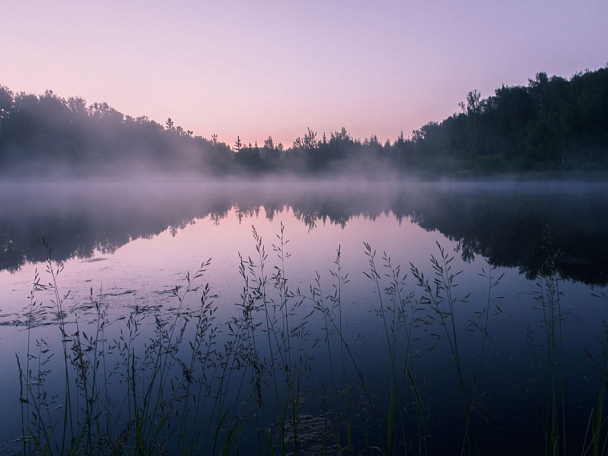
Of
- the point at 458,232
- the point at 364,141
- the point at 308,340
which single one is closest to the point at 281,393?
the point at 308,340

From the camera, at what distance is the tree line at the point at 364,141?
182 feet

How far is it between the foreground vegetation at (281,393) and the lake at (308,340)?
0.03 metres

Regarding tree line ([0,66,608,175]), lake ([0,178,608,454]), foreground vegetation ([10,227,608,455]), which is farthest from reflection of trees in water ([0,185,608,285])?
tree line ([0,66,608,175])

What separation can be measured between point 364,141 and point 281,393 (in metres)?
143

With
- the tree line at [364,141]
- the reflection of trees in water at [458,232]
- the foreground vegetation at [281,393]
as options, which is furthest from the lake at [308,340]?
the tree line at [364,141]

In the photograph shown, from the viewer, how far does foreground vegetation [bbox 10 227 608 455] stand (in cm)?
310

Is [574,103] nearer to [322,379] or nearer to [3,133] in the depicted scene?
[322,379]

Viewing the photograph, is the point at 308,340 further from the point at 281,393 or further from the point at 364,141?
the point at 364,141

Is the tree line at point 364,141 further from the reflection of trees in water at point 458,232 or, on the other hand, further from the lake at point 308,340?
the lake at point 308,340

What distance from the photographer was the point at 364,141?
141 metres

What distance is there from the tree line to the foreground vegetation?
60.0 m

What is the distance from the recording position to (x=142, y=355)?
550 centimetres

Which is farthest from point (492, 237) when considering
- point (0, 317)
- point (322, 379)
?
point (0, 317)

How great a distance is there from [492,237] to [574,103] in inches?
2328
